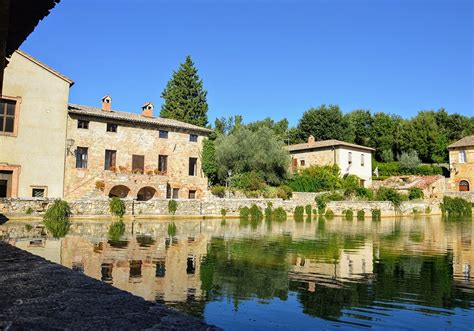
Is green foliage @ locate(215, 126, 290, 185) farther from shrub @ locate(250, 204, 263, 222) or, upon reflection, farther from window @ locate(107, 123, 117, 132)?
window @ locate(107, 123, 117, 132)

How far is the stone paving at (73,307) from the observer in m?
3.48

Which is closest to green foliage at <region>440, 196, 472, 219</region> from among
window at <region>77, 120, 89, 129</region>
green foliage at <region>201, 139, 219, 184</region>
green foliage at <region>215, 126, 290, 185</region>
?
green foliage at <region>215, 126, 290, 185</region>

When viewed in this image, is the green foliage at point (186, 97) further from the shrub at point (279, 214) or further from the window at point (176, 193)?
the shrub at point (279, 214)

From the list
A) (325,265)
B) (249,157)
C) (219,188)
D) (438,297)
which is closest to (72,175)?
(219,188)

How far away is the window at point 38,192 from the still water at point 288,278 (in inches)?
498

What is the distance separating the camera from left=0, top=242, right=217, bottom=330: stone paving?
3480 millimetres

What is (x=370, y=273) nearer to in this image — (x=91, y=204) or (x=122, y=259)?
(x=122, y=259)

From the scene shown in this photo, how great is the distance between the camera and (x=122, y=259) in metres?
11.2

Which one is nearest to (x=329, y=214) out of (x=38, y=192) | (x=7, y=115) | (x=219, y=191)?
(x=219, y=191)

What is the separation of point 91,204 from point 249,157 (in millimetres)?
16669

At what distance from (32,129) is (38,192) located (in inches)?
168

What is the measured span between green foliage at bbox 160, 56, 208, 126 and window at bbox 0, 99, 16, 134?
27534 millimetres

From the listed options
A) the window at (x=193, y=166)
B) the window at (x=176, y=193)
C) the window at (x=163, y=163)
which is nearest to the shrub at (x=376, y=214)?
the window at (x=193, y=166)

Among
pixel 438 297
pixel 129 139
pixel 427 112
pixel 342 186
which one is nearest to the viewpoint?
pixel 438 297
